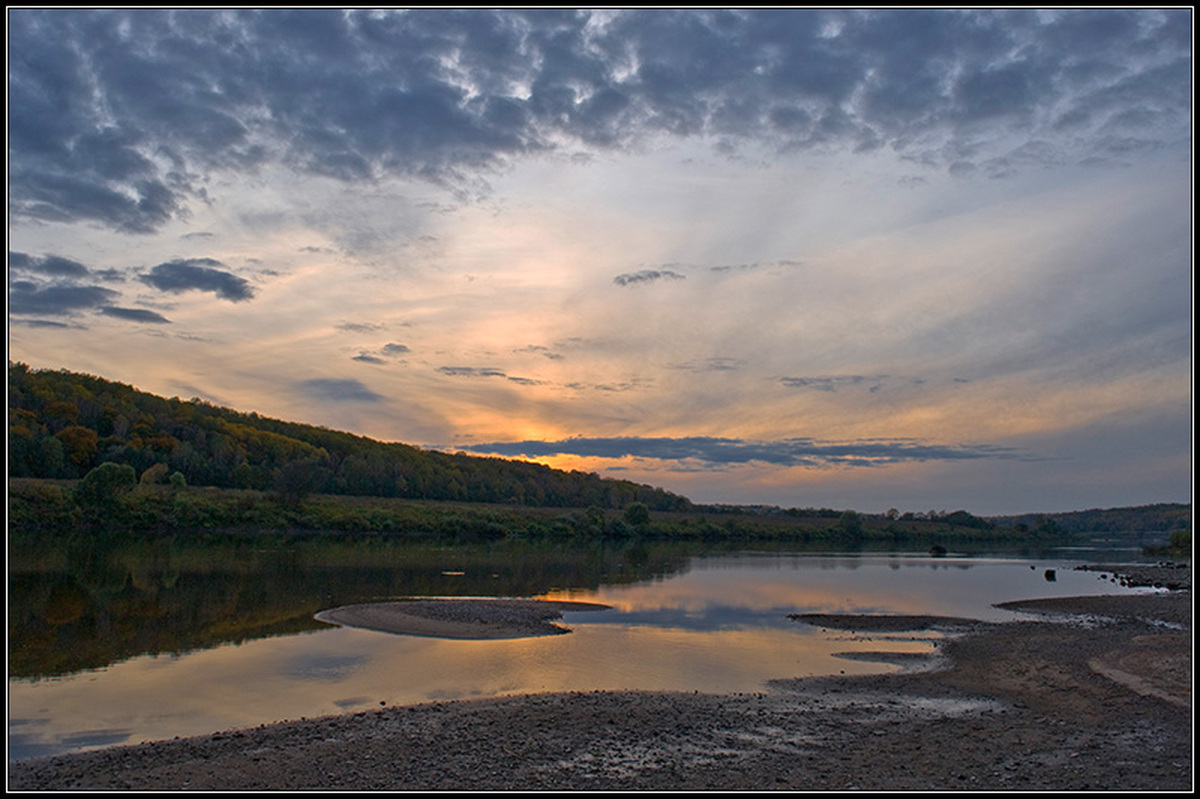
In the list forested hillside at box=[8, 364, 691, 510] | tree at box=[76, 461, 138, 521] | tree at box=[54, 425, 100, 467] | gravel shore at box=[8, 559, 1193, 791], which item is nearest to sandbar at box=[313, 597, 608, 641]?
gravel shore at box=[8, 559, 1193, 791]

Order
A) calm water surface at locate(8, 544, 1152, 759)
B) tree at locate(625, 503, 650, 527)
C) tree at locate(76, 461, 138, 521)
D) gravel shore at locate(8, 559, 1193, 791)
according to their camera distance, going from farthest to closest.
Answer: tree at locate(625, 503, 650, 527), tree at locate(76, 461, 138, 521), calm water surface at locate(8, 544, 1152, 759), gravel shore at locate(8, 559, 1193, 791)

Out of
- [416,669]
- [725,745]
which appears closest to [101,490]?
[416,669]

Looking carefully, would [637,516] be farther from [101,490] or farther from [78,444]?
[78,444]

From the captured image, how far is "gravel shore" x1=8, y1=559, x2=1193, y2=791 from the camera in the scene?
10430 millimetres

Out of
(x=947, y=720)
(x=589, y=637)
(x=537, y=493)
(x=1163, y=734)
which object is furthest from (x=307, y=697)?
(x=537, y=493)

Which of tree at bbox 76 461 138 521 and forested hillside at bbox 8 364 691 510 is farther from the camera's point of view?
forested hillside at bbox 8 364 691 510

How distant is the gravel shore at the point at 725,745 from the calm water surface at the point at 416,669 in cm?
179

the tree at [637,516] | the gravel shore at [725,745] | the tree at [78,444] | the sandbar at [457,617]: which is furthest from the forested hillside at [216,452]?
the gravel shore at [725,745]

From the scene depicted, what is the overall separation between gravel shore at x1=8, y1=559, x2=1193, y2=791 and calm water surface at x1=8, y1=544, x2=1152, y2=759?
179cm

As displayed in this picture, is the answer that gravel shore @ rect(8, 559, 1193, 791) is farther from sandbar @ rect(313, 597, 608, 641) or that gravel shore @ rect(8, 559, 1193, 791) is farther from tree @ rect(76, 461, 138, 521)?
tree @ rect(76, 461, 138, 521)

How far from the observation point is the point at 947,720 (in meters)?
14.3

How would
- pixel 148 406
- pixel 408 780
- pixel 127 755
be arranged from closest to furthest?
pixel 408 780 → pixel 127 755 → pixel 148 406

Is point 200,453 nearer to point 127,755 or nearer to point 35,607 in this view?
point 35,607

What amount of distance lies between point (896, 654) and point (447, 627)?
14.2 m
